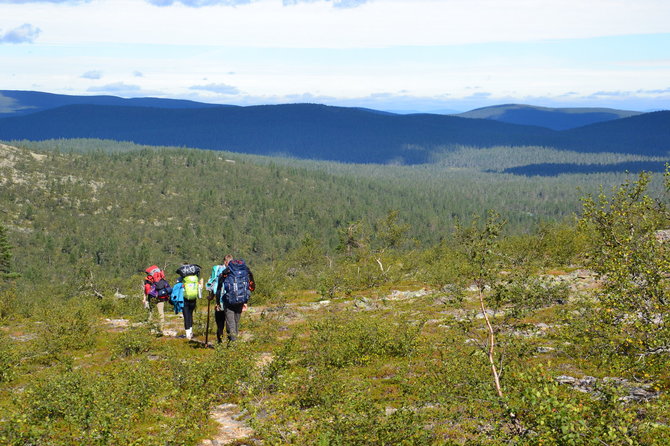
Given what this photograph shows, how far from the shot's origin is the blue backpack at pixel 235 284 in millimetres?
19234

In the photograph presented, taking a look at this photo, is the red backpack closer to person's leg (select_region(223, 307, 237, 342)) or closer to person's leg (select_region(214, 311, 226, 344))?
person's leg (select_region(214, 311, 226, 344))

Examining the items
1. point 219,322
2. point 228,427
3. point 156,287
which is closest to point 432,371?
point 228,427

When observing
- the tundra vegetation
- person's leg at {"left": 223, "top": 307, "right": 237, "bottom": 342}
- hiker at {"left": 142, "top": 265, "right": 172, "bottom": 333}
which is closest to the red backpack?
hiker at {"left": 142, "top": 265, "right": 172, "bottom": 333}

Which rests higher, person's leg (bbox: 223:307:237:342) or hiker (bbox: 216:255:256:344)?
hiker (bbox: 216:255:256:344)

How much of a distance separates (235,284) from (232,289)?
0.23 m

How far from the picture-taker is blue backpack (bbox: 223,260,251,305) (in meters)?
19.2

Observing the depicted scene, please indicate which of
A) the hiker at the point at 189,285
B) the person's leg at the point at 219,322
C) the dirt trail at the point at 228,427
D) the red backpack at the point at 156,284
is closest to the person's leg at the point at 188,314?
the hiker at the point at 189,285

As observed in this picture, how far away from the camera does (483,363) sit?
12953 millimetres

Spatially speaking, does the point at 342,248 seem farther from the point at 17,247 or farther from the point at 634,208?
the point at 17,247

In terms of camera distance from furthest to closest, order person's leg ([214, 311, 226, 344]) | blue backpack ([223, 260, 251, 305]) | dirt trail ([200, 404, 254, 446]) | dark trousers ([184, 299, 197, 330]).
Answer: dark trousers ([184, 299, 197, 330]) → person's leg ([214, 311, 226, 344]) → blue backpack ([223, 260, 251, 305]) → dirt trail ([200, 404, 254, 446])

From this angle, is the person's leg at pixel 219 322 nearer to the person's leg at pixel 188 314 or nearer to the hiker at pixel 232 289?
the hiker at pixel 232 289

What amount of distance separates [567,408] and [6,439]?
10.0 metres

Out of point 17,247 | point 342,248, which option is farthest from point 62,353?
point 17,247

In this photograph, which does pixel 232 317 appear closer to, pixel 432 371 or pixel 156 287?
pixel 156 287
